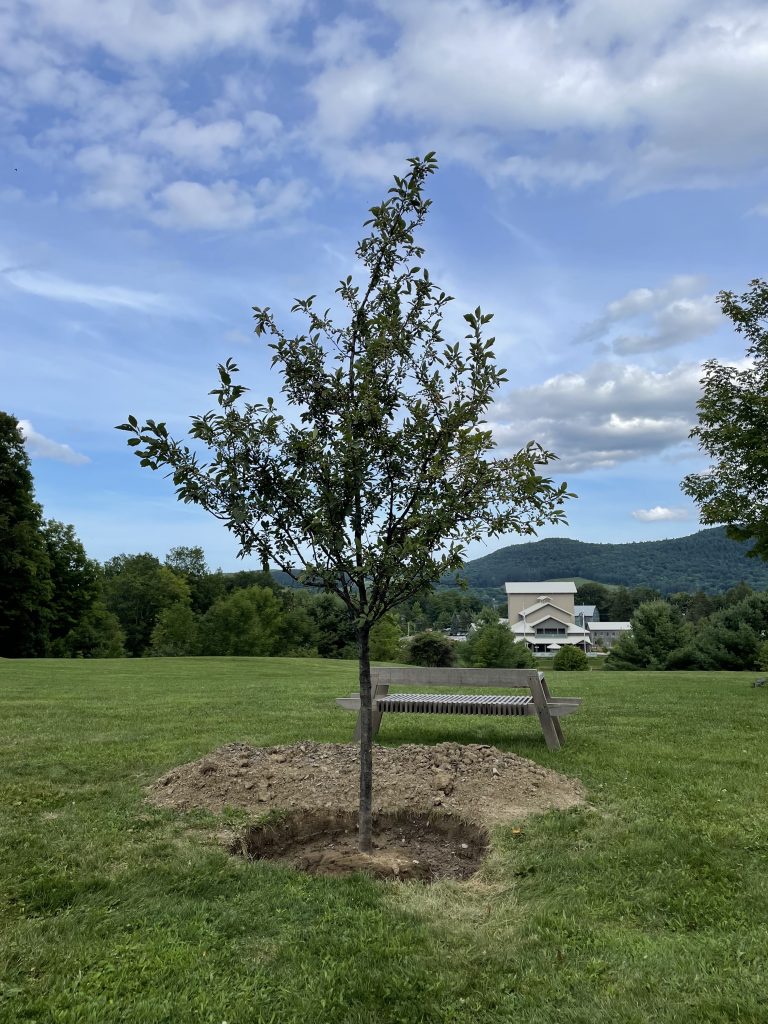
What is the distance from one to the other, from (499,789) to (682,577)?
203154 mm

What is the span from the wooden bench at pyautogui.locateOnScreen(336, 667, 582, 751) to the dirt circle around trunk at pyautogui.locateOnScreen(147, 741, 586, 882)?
81cm

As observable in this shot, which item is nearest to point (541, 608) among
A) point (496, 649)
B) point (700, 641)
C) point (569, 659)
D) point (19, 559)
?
point (496, 649)

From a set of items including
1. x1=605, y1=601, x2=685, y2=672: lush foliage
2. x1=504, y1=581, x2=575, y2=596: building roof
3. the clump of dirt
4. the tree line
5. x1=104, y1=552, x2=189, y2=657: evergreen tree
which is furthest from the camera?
x1=504, y1=581, x2=575, y2=596: building roof

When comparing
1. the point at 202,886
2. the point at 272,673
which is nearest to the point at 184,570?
the point at 272,673

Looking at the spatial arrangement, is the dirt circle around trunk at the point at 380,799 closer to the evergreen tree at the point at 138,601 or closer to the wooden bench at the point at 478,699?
the wooden bench at the point at 478,699

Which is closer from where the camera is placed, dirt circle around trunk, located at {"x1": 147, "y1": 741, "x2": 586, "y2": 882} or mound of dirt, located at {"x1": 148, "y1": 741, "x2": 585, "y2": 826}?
dirt circle around trunk, located at {"x1": 147, "y1": 741, "x2": 586, "y2": 882}

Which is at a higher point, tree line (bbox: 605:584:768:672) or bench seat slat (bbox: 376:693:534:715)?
bench seat slat (bbox: 376:693:534:715)

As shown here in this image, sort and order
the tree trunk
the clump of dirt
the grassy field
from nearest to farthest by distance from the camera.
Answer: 1. the grassy field
2. the clump of dirt
3. the tree trunk

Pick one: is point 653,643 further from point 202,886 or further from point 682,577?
point 682,577

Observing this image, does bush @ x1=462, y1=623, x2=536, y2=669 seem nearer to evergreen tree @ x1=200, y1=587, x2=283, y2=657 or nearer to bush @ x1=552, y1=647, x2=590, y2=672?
bush @ x1=552, y1=647, x2=590, y2=672

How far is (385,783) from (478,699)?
6.93 feet

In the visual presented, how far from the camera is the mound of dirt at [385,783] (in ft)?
19.3

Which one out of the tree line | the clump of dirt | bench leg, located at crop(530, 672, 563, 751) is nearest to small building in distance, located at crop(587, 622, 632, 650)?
the tree line

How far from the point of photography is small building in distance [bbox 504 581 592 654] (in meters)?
111
